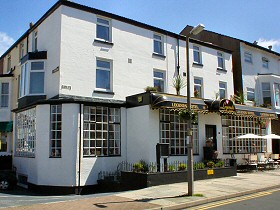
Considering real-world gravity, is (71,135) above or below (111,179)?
above

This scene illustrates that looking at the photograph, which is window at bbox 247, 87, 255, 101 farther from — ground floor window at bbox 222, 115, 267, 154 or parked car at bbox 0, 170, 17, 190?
parked car at bbox 0, 170, 17, 190

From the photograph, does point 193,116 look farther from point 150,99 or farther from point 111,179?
point 111,179

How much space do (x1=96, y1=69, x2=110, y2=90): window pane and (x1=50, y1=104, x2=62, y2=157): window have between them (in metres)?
2.85

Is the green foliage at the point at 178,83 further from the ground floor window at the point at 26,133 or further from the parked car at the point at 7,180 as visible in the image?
the parked car at the point at 7,180

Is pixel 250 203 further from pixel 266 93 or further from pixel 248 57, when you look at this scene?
pixel 248 57

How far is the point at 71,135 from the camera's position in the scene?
15211mm

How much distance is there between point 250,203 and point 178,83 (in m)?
9.97

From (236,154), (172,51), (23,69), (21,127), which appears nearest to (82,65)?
(23,69)

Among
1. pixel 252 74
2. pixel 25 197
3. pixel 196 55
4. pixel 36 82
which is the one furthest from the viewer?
pixel 252 74

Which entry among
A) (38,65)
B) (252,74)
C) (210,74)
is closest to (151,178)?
(38,65)

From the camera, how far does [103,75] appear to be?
58.5 ft

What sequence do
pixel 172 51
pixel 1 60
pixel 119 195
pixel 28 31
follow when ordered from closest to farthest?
1. pixel 119 195
2. pixel 28 31
3. pixel 172 51
4. pixel 1 60

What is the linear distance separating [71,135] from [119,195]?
14.7 ft

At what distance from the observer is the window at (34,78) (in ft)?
56.2
